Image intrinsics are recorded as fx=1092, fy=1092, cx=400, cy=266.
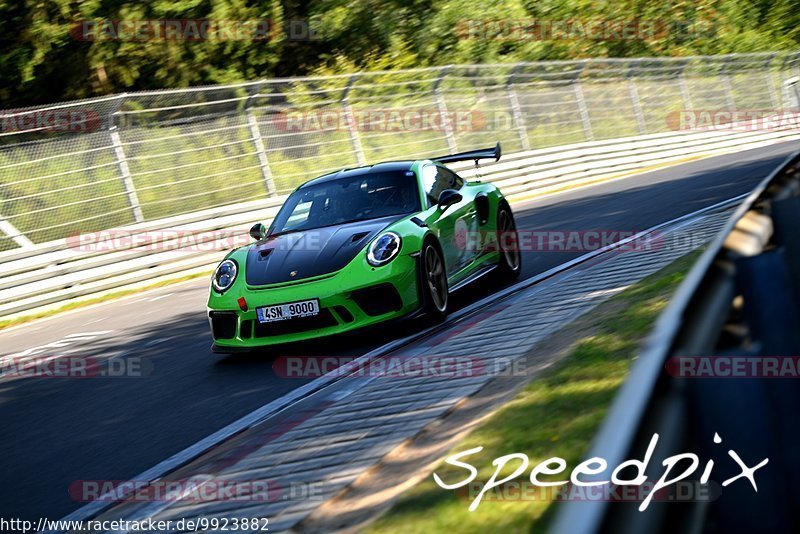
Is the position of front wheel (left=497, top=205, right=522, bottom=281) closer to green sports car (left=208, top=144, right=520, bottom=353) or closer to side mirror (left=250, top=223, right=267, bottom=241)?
green sports car (left=208, top=144, right=520, bottom=353)

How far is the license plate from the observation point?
7.82m

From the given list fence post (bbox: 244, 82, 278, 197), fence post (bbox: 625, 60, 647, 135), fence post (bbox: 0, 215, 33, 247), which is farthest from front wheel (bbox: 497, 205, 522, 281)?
fence post (bbox: 625, 60, 647, 135)

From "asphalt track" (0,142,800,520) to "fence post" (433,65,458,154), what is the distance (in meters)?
7.97

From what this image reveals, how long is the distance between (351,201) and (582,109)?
17.9 metres

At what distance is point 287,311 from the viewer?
25.8 ft

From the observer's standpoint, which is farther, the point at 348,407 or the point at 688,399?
the point at 348,407

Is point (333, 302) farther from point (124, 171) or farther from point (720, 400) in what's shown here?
point (124, 171)

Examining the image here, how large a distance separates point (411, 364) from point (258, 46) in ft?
77.6

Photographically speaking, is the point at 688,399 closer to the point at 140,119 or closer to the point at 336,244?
the point at 336,244

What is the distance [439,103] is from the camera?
2205cm

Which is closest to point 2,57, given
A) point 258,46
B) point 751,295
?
point 258,46

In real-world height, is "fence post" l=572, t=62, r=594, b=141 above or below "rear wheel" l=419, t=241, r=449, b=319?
below

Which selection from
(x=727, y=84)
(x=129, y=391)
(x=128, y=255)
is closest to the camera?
(x=129, y=391)

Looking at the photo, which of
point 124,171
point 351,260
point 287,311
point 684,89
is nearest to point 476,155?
point 351,260
